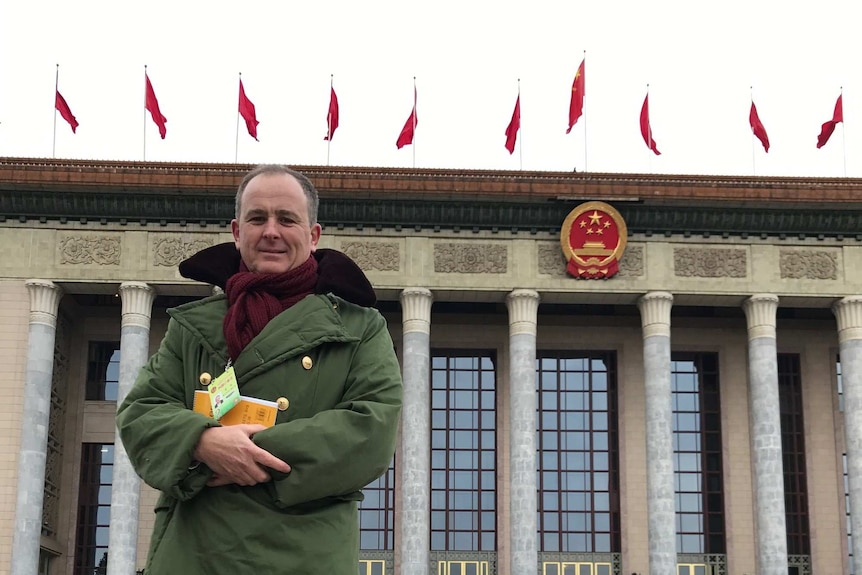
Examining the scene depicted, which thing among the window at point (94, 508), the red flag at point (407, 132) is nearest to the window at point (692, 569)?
the red flag at point (407, 132)

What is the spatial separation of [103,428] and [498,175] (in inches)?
483

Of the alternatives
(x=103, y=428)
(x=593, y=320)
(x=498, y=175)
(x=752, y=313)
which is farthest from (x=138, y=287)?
(x=752, y=313)

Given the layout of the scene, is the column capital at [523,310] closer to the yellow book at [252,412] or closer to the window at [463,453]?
the window at [463,453]

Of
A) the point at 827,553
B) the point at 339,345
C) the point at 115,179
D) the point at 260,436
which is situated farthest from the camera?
the point at 827,553

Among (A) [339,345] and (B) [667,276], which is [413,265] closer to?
(B) [667,276]

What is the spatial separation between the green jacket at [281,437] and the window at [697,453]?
3082cm

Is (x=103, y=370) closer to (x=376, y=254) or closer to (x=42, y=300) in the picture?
(x=42, y=300)

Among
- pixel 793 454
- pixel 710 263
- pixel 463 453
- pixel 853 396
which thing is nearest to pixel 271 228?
pixel 710 263

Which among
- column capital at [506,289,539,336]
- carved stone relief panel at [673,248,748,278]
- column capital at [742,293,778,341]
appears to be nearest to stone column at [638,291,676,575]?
carved stone relief panel at [673,248,748,278]

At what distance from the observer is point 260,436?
330 cm

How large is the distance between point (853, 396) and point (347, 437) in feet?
94.6

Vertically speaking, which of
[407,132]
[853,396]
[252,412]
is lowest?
[252,412]

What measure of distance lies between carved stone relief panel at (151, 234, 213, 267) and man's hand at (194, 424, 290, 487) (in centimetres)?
2708

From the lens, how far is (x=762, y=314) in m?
30.4
